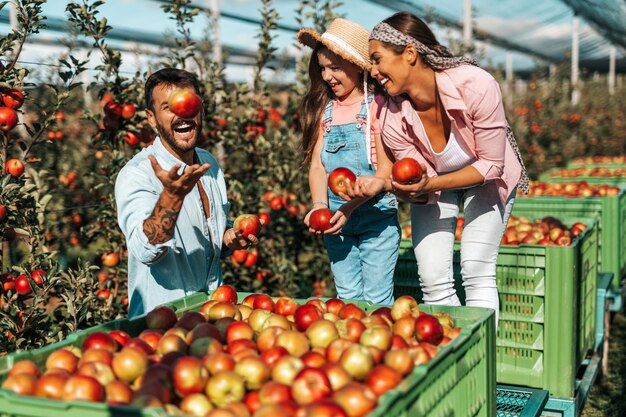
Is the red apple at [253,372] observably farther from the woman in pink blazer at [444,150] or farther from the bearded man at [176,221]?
the woman in pink blazer at [444,150]

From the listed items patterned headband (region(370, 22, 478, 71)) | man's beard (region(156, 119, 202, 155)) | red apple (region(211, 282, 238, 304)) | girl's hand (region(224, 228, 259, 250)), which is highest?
patterned headband (region(370, 22, 478, 71))

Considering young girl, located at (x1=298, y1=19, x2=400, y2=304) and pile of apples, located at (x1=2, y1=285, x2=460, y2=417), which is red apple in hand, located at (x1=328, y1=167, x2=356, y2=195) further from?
pile of apples, located at (x1=2, y1=285, x2=460, y2=417)

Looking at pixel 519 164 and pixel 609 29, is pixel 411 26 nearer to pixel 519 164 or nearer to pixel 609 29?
pixel 519 164

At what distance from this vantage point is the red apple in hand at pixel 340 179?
2.81 metres

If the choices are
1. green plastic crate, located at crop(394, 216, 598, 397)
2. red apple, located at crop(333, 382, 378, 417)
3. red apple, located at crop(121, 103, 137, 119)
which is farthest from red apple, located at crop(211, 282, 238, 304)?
red apple, located at crop(121, 103, 137, 119)

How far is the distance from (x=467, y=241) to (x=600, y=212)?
99.8 inches

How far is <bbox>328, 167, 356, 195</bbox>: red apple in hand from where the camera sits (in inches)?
111

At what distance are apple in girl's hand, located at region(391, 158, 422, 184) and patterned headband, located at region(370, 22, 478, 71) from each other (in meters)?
0.42

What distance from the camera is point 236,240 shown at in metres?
2.78

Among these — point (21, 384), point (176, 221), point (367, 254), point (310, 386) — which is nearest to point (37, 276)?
point (176, 221)

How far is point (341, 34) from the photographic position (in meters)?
2.91

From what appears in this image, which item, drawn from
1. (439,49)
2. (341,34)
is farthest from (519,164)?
(341,34)

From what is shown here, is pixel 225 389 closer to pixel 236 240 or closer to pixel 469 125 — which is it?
pixel 236 240

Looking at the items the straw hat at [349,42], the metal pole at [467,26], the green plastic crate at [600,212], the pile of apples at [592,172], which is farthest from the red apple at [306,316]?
the metal pole at [467,26]
